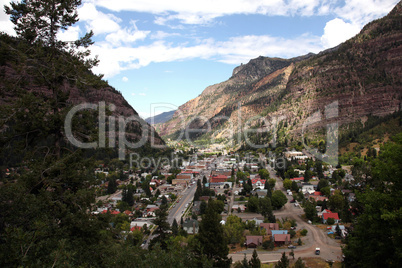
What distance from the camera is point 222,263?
19375 mm

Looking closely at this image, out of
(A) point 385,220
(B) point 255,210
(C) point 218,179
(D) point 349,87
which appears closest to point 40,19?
(A) point 385,220

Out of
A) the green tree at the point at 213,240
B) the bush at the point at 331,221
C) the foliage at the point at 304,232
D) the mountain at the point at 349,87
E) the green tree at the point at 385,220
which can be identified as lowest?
the foliage at the point at 304,232

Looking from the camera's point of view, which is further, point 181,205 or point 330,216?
point 181,205

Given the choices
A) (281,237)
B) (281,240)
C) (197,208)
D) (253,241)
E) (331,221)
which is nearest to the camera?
(281,240)

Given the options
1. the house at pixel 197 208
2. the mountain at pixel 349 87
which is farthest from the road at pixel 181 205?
the mountain at pixel 349 87

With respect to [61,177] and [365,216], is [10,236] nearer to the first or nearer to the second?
[61,177]

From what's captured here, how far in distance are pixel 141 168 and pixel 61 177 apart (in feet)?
269

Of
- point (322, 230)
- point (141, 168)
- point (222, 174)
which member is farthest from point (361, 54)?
point (322, 230)

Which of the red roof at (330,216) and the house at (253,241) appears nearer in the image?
the house at (253,241)

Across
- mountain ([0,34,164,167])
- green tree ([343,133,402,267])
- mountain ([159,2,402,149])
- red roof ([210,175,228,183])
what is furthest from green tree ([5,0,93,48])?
mountain ([159,2,402,149])

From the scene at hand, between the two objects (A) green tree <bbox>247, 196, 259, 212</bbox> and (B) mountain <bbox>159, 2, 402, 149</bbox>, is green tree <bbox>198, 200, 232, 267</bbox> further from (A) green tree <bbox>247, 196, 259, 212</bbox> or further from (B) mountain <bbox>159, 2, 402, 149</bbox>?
(B) mountain <bbox>159, 2, 402, 149</bbox>

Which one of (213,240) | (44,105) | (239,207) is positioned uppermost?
(44,105)

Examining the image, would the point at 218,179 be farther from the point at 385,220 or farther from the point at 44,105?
the point at 44,105

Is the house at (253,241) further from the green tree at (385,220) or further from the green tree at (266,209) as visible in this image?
the green tree at (385,220)
